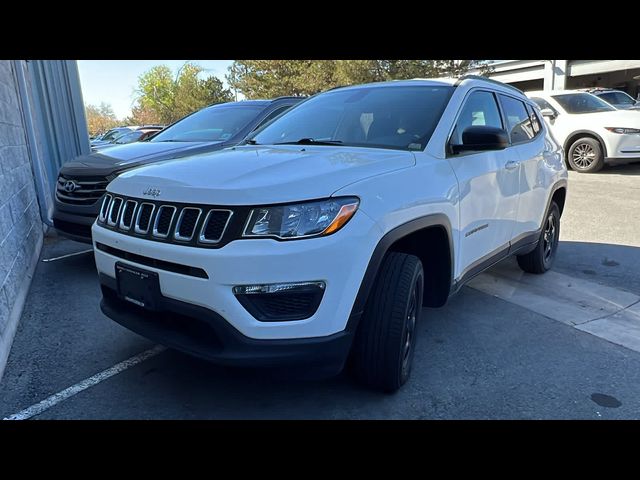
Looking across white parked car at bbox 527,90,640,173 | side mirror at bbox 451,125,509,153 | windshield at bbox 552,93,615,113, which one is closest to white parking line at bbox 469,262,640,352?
side mirror at bbox 451,125,509,153

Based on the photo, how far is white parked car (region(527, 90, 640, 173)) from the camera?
10.5 meters

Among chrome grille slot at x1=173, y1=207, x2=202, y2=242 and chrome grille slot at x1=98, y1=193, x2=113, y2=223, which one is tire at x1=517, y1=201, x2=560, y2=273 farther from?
chrome grille slot at x1=98, y1=193, x2=113, y2=223

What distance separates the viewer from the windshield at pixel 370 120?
325 centimetres

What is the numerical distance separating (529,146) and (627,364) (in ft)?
6.62

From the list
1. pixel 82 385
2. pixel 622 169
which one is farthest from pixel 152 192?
pixel 622 169

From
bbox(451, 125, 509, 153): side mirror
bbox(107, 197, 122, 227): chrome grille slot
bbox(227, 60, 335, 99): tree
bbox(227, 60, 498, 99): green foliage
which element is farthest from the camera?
bbox(227, 60, 335, 99): tree

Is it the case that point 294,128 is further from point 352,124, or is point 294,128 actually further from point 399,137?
point 399,137

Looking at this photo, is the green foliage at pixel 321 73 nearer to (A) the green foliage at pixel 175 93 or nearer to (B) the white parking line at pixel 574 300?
(A) the green foliage at pixel 175 93

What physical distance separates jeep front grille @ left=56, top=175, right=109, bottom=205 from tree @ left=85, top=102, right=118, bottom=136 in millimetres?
57928

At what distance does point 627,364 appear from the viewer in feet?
10.4

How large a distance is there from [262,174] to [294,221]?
0.35 meters

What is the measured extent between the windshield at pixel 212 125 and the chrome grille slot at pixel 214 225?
3461 mm

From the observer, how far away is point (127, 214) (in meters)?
2.73
